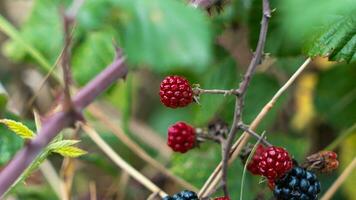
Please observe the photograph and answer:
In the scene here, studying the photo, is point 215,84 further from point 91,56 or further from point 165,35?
point 165,35

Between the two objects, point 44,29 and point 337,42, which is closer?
point 337,42

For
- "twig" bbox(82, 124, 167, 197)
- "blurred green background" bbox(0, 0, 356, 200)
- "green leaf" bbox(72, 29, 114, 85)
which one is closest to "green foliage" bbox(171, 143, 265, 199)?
"blurred green background" bbox(0, 0, 356, 200)

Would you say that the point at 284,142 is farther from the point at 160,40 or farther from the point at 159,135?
the point at 160,40

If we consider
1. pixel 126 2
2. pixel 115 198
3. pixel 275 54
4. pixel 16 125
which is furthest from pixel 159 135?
pixel 126 2

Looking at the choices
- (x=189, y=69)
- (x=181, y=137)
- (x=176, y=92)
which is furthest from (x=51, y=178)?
(x=189, y=69)

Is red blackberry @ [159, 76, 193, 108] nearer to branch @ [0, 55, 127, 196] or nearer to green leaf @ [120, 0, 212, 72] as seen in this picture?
branch @ [0, 55, 127, 196]

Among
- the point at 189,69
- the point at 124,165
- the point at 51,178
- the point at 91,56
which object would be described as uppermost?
the point at 189,69
